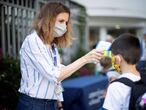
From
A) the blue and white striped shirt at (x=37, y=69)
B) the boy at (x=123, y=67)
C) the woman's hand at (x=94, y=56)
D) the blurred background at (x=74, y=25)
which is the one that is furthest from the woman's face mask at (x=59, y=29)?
the blurred background at (x=74, y=25)

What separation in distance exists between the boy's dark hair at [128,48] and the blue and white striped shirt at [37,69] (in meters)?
0.50

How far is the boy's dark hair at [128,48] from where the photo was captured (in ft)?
9.47

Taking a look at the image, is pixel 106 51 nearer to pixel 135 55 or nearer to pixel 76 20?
pixel 135 55

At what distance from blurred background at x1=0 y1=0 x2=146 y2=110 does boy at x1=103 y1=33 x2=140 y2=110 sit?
73.0 inches

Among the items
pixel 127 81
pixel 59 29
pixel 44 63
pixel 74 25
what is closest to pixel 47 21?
pixel 59 29

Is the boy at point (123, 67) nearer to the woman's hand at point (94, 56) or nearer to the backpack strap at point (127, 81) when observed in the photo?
the backpack strap at point (127, 81)

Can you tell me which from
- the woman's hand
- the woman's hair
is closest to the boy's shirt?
the woman's hand

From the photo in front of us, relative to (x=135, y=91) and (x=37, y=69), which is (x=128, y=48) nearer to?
(x=135, y=91)

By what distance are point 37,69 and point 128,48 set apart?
726 millimetres

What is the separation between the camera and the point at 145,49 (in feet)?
36.3

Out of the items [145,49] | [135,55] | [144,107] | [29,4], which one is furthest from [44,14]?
[145,49]

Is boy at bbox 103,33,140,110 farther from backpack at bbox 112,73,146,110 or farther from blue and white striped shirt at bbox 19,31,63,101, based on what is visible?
blue and white striped shirt at bbox 19,31,63,101

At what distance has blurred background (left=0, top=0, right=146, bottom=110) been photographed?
4.65 m

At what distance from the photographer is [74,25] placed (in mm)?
9852
